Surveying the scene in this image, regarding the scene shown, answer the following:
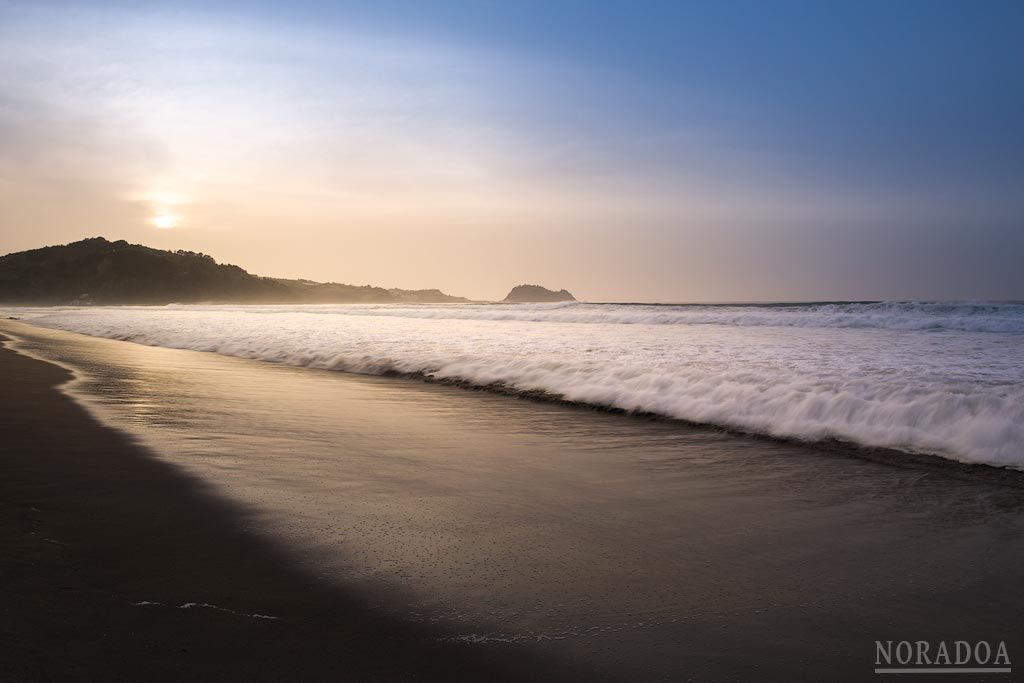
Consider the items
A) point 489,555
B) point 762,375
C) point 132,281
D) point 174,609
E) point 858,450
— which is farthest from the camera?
point 132,281

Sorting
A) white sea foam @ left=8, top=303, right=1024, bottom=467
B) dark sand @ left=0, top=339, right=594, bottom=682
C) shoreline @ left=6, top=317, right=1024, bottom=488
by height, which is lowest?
dark sand @ left=0, top=339, right=594, bottom=682

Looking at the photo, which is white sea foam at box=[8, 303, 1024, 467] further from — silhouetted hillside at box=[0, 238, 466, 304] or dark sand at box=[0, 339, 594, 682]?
silhouetted hillside at box=[0, 238, 466, 304]

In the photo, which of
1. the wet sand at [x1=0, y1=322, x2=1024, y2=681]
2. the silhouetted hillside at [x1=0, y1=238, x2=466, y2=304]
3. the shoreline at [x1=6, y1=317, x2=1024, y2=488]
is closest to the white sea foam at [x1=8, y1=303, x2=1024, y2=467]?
the shoreline at [x1=6, y1=317, x2=1024, y2=488]

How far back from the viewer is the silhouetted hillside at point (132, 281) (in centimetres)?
17525

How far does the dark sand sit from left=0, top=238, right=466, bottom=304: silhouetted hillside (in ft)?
567

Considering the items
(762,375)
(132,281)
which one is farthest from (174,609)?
(132,281)

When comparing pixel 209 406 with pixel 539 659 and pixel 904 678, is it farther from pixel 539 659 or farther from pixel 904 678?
pixel 904 678

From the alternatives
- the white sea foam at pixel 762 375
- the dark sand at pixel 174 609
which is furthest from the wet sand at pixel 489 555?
the white sea foam at pixel 762 375

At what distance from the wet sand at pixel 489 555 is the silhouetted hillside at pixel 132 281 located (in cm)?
17159

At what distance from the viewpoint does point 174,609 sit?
2391 millimetres

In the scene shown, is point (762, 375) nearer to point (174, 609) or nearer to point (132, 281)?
point (174, 609)

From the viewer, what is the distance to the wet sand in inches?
86.7

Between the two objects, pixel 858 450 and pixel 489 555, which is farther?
pixel 858 450

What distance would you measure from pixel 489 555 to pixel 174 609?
133 centimetres
